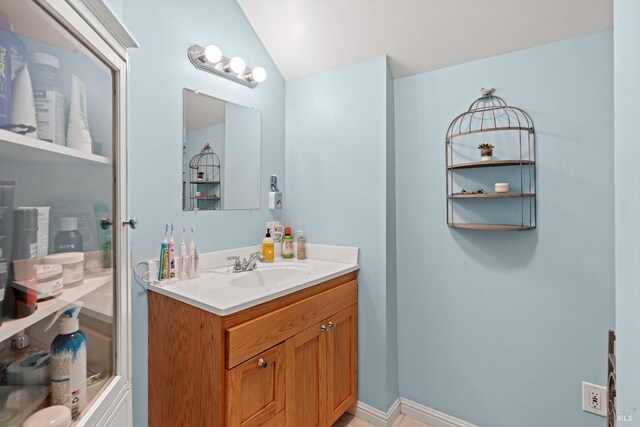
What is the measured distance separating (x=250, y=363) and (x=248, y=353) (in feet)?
0.14

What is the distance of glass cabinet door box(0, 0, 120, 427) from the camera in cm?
60

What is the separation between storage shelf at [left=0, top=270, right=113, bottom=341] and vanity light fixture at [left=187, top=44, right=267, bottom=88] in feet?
3.82

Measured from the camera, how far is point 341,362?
162cm

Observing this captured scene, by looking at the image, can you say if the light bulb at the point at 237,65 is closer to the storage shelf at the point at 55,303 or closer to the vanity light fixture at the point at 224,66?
the vanity light fixture at the point at 224,66

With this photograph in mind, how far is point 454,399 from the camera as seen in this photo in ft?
5.47

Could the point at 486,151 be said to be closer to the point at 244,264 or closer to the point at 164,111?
the point at 244,264

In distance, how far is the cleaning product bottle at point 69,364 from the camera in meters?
0.72

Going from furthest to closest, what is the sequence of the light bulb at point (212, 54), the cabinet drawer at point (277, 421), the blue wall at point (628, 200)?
the light bulb at point (212, 54), the cabinet drawer at point (277, 421), the blue wall at point (628, 200)

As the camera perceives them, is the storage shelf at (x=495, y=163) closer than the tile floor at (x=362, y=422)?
Yes

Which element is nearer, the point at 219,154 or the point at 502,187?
the point at 502,187

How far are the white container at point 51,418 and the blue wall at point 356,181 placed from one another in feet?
4.41

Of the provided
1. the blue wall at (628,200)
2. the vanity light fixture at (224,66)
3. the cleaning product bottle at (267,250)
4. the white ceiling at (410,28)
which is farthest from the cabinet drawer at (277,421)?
the white ceiling at (410,28)

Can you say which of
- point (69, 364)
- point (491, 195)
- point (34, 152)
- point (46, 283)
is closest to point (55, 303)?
point (46, 283)

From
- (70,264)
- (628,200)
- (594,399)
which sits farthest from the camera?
A: (594,399)
